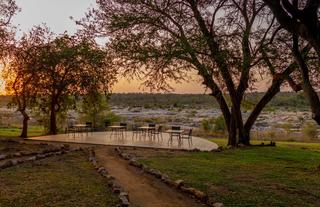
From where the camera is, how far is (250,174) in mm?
11508

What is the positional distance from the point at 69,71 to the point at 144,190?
1770cm

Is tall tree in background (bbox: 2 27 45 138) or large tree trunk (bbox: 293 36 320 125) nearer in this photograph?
large tree trunk (bbox: 293 36 320 125)

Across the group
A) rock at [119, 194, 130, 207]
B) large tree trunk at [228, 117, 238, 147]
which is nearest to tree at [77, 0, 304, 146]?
large tree trunk at [228, 117, 238, 147]

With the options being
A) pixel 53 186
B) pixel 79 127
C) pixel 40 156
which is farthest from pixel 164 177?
pixel 79 127

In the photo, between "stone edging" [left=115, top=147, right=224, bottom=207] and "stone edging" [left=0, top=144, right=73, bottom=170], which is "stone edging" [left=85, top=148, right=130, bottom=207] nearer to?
"stone edging" [left=115, top=147, right=224, bottom=207]

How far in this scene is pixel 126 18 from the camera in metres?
17.6

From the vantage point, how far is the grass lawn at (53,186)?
780 cm

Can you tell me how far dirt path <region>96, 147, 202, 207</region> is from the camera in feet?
26.0

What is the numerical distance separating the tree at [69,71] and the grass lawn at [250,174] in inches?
428

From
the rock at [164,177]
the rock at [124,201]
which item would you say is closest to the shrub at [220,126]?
the rock at [164,177]

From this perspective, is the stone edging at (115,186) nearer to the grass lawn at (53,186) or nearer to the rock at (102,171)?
the rock at (102,171)

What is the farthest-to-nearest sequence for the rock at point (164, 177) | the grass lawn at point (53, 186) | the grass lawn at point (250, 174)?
the rock at point (164, 177), the grass lawn at point (250, 174), the grass lawn at point (53, 186)

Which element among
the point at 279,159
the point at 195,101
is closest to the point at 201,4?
the point at 279,159

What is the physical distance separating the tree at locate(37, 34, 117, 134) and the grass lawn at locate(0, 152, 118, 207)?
12.4m
